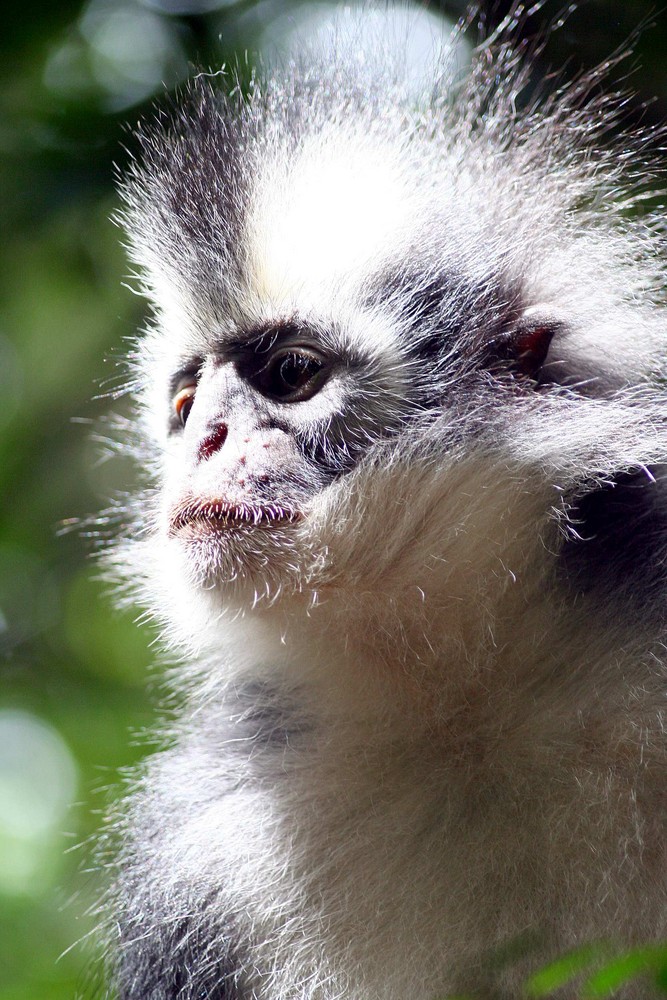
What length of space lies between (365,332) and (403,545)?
0.47 m

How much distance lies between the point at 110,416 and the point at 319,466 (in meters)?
1.54

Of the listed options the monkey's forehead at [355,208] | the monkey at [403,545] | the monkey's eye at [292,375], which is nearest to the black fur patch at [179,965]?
the monkey at [403,545]

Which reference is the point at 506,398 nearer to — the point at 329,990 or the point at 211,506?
the point at 211,506

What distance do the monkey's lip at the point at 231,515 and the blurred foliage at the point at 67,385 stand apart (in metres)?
1.13

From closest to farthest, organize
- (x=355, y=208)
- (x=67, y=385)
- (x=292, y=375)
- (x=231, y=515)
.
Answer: (x=231, y=515), (x=292, y=375), (x=355, y=208), (x=67, y=385)

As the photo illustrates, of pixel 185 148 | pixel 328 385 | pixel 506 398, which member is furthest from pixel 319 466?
pixel 185 148

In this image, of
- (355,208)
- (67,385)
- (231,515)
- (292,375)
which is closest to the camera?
(231,515)

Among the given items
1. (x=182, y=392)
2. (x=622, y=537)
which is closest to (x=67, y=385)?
(x=182, y=392)

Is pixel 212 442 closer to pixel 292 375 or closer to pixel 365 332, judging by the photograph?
pixel 292 375

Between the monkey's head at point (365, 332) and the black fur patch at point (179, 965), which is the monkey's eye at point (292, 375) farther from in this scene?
the black fur patch at point (179, 965)

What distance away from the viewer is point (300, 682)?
7.84 ft

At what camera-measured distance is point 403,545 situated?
2.10 m

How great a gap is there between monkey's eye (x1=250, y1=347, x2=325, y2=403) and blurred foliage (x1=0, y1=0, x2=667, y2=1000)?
1.03 meters

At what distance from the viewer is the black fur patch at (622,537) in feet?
6.75
